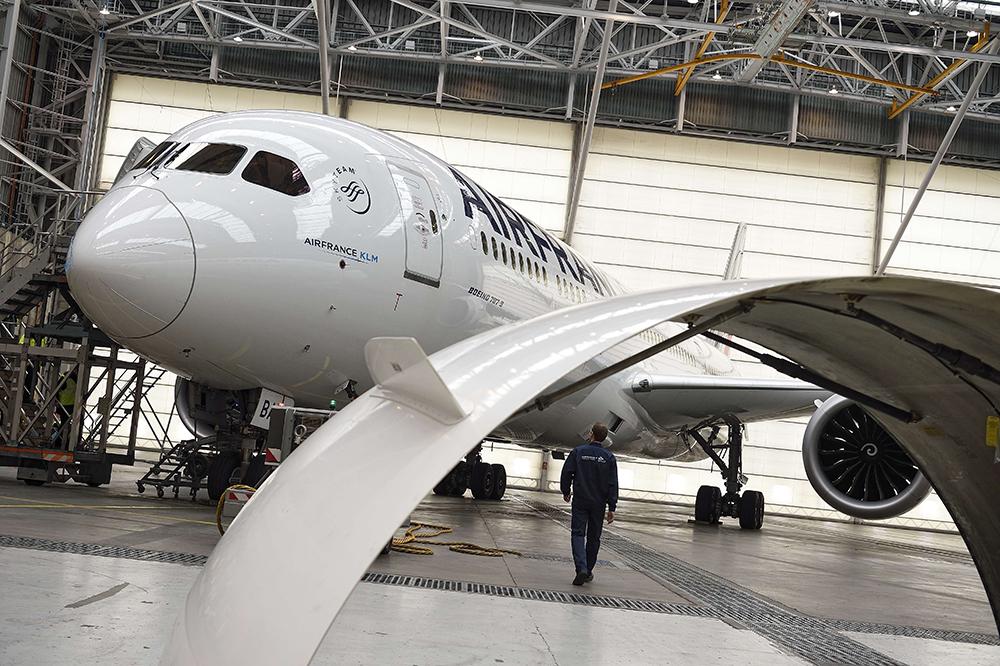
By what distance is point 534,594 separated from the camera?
18.0ft

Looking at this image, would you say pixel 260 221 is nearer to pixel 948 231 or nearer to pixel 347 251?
pixel 347 251

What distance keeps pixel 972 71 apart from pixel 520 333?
2498cm

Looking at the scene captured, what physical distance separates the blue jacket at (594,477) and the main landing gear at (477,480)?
9.03 metres

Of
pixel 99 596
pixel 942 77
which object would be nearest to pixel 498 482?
pixel 942 77

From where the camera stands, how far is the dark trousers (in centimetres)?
624

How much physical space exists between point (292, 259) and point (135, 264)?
99cm

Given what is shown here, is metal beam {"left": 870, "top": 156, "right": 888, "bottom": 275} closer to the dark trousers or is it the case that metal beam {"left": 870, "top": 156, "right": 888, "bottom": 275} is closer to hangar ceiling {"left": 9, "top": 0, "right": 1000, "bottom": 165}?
hangar ceiling {"left": 9, "top": 0, "right": 1000, "bottom": 165}

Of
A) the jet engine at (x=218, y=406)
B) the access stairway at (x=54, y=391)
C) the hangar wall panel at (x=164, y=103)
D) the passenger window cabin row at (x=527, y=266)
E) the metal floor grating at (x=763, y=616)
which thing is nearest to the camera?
the metal floor grating at (x=763, y=616)

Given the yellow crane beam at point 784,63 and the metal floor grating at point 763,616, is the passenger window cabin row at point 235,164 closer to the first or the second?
the metal floor grating at point 763,616

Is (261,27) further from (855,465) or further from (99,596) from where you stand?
(99,596)

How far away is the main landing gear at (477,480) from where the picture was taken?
15656 mm

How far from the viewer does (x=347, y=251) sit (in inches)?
265

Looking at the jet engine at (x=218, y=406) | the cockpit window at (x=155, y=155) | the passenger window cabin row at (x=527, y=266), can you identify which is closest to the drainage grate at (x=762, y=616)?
the passenger window cabin row at (x=527, y=266)

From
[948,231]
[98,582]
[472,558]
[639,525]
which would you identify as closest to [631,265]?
[948,231]
